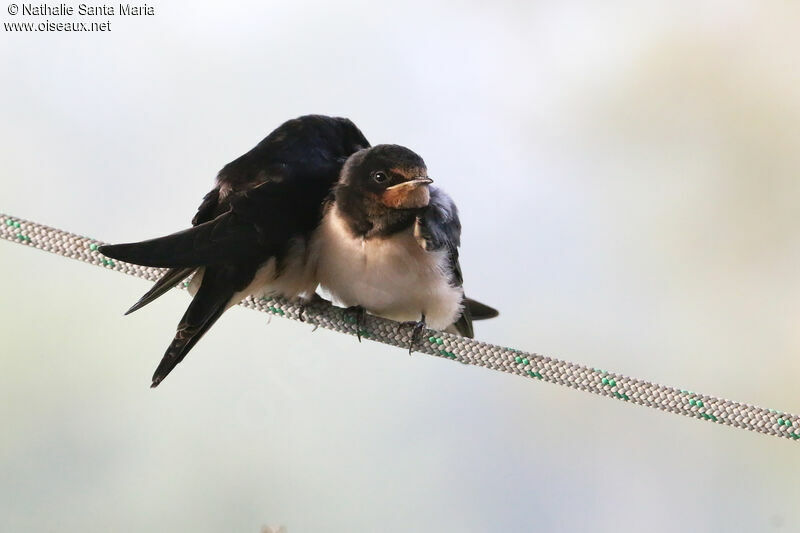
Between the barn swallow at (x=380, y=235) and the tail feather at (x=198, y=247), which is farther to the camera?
the barn swallow at (x=380, y=235)

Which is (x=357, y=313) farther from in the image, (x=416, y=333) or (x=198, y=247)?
(x=198, y=247)

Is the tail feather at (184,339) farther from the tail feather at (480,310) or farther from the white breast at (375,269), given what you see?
the tail feather at (480,310)

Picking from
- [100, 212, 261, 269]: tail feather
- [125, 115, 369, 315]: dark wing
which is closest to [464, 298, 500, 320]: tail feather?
[125, 115, 369, 315]: dark wing

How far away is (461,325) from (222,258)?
548 millimetres

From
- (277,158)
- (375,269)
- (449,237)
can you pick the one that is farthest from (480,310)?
(277,158)

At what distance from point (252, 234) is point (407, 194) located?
0.24 m

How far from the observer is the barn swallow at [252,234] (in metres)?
1.19

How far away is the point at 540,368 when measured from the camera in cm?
121

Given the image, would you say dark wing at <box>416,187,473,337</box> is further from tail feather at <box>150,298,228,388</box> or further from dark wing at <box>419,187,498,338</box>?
tail feather at <box>150,298,228,388</box>

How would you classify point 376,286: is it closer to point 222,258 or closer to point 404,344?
point 404,344

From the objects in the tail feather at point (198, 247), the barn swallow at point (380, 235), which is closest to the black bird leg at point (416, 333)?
the barn swallow at point (380, 235)

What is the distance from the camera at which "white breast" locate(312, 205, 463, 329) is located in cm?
142

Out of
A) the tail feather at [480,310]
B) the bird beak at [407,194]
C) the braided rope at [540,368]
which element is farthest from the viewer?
the tail feather at [480,310]

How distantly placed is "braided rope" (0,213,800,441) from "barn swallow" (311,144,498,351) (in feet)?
0.22
